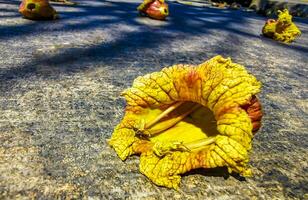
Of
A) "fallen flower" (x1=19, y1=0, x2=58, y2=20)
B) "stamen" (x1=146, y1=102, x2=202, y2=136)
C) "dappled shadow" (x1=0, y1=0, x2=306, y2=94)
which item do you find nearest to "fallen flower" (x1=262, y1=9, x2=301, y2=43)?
"dappled shadow" (x1=0, y1=0, x2=306, y2=94)

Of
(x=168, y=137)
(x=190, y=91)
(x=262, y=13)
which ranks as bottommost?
(x=262, y=13)

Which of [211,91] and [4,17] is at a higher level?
[211,91]

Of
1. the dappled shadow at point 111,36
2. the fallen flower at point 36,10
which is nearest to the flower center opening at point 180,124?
the dappled shadow at point 111,36

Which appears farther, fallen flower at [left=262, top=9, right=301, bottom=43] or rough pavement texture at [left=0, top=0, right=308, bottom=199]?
fallen flower at [left=262, top=9, right=301, bottom=43]

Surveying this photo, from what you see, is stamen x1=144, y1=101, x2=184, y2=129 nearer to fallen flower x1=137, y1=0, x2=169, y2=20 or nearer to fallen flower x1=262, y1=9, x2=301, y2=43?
fallen flower x1=262, y1=9, x2=301, y2=43

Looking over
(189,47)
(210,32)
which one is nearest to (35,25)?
(189,47)

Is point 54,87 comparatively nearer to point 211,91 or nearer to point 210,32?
point 211,91
